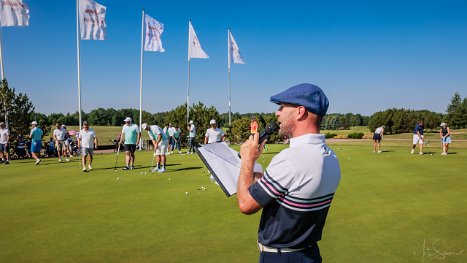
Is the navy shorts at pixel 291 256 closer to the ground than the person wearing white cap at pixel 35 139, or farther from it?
farther from it

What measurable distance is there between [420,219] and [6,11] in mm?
28647

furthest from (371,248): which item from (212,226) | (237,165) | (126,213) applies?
(126,213)

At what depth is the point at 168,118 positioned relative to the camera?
4419 centimetres

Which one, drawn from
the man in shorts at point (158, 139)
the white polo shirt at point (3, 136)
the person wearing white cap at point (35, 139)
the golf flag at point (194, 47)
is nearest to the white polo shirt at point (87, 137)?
the man in shorts at point (158, 139)

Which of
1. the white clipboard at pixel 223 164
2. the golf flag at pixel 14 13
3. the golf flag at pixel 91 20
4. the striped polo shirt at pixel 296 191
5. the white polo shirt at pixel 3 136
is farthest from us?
the golf flag at pixel 91 20

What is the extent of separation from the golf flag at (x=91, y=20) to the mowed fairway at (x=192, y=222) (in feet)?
54.6

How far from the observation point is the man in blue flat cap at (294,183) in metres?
2.35

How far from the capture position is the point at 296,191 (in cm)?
237

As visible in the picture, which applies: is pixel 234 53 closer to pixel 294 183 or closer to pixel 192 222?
pixel 192 222

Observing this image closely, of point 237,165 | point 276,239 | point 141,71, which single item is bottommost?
point 276,239

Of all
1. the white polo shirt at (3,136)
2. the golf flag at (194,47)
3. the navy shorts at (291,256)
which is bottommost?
the white polo shirt at (3,136)

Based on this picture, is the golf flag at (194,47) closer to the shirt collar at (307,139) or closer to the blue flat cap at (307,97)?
the blue flat cap at (307,97)

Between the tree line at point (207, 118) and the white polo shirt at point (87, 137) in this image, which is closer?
the white polo shirt at point (87, 137)

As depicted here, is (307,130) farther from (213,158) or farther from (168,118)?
(168,118)
